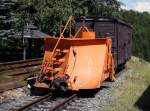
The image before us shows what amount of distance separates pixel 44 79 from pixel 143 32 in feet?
349

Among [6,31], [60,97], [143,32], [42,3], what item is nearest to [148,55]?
[143,32]

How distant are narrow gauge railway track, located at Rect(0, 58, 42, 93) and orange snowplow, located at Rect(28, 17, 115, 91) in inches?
40.3

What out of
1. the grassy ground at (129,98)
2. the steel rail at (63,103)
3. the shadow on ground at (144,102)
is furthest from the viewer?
the shadow on ground at (144,102)

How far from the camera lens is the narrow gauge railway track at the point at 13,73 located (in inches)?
636

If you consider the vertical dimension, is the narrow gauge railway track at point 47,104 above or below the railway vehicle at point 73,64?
below

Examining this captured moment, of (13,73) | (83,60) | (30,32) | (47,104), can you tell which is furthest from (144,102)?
(30,32)

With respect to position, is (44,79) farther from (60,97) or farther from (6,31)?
(6,31)

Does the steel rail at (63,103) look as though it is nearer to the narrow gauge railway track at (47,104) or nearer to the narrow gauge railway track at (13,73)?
the narrow gauge railway track at (47,104)

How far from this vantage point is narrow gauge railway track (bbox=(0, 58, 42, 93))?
16.2 meters

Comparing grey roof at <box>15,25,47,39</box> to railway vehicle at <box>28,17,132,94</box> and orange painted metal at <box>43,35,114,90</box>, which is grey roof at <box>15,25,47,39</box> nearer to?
railway vehicle at <box>28,17,132,94</box>

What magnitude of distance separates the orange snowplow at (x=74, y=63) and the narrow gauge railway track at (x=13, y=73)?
1.02 meters

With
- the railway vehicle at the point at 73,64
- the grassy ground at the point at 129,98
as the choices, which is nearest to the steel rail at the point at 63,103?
the railway vehicle at the point at 73,64

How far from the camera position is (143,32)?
121m

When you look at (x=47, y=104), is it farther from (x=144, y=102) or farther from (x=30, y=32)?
(x=30, y=32)
